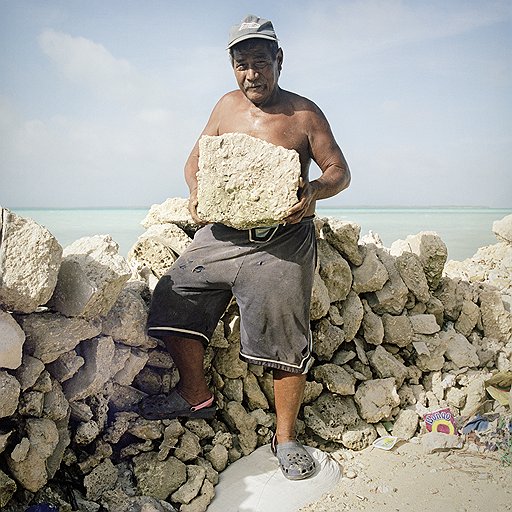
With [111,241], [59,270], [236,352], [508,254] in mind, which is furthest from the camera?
[508,254]

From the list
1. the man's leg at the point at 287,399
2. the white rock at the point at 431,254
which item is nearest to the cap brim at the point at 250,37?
the man's leg at the point at 287,399

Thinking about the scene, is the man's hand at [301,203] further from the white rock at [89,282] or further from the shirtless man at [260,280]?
the white rock at [89,282]

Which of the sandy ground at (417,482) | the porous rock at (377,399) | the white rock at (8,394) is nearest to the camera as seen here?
the white rock at (8,394)

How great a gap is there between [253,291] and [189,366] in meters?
0.50

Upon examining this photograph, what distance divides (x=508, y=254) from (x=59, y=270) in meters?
3.98

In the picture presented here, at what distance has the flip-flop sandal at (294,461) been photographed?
2.96 metres

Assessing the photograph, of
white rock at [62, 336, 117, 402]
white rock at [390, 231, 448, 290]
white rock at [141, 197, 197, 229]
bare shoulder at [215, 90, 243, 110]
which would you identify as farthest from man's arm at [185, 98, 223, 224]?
white rock at [390, 231, 448, 290]

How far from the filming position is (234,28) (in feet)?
9.31

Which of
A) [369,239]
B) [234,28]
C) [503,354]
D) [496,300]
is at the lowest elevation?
[503,354]

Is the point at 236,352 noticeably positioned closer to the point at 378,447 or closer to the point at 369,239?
the point at 378,447

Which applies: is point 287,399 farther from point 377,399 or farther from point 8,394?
point 8,394

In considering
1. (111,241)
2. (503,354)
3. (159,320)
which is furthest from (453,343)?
(111,241)

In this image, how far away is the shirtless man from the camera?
2.92 metres

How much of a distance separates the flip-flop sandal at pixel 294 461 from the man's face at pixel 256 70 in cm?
170
